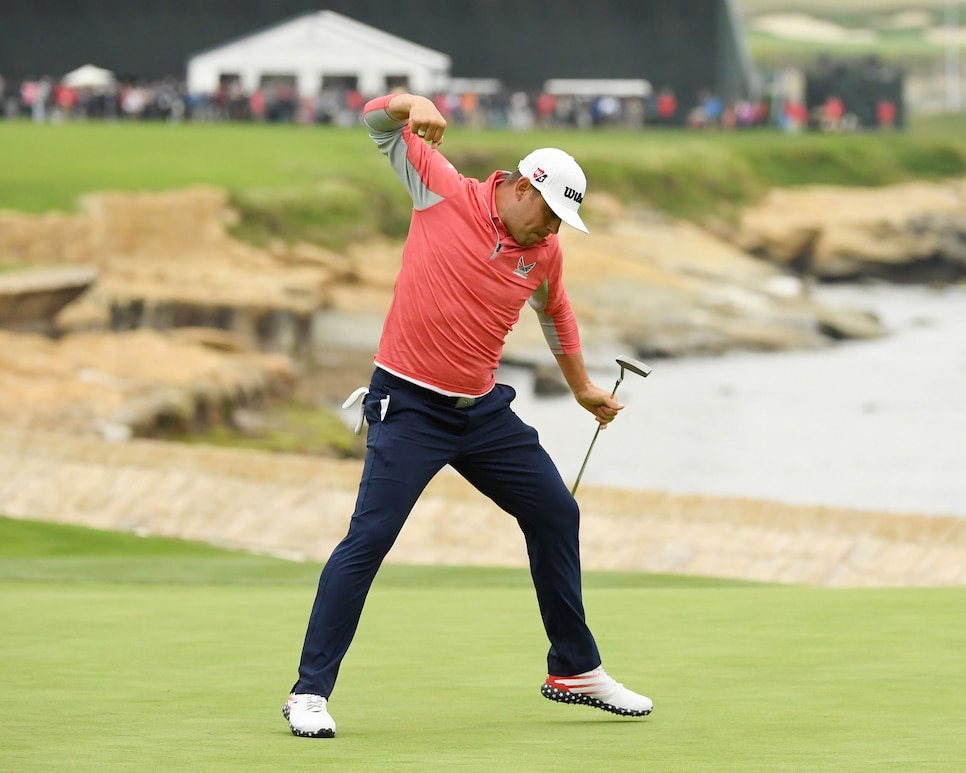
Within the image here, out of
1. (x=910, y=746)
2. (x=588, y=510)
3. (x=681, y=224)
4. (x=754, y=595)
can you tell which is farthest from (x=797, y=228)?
(x=910, y=746)

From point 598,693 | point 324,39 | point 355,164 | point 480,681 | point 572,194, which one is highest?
point 572,194

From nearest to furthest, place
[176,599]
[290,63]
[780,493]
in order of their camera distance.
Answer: [176,599], [780,493], [290,63]

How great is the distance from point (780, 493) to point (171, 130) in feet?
93.1

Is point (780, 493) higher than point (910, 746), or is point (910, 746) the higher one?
point (910, 746)

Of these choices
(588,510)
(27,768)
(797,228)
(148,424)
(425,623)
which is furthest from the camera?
(797,228)

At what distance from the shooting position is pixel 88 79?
218ft

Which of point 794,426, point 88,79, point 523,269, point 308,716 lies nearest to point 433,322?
point 523,269

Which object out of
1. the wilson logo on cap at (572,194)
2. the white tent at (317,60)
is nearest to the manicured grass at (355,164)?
the white tent at (317,60)

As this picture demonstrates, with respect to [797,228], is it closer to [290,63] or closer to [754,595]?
[290,63]

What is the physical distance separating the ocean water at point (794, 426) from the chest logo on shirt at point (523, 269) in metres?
21.0

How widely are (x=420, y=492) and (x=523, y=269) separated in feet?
2.39

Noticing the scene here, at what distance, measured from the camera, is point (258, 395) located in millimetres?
30141

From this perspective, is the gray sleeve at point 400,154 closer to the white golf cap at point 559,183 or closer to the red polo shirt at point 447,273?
the red polo shirt at point 447,273

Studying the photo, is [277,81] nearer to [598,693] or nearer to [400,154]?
[400,154]
